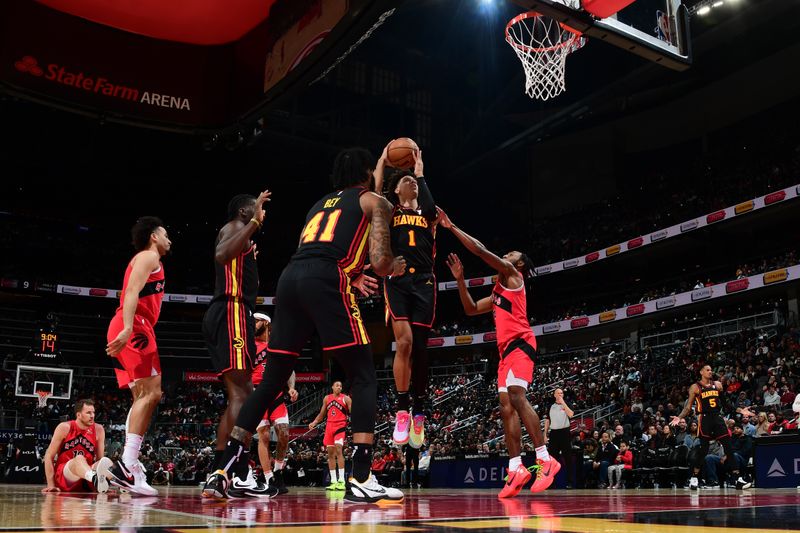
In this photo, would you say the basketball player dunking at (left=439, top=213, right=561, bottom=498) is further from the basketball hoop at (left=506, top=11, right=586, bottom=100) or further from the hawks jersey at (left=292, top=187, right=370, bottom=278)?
the basketball hoop at (left=506, top=11, right=586, bottom=100)

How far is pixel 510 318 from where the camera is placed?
688 cm

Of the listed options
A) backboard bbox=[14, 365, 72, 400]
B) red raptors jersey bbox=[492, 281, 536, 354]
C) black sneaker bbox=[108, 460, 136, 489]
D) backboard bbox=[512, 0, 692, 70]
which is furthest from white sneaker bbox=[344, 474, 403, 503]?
backboard bbox=[14, 365, 72, 400]

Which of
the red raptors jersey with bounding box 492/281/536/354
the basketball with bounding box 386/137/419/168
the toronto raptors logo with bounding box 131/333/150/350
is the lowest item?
the toronto raptors logo with bounding box 131/333/150/350

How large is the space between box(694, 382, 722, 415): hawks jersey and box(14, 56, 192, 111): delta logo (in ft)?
34.1

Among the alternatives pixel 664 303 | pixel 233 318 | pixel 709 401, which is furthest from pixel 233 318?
pixel 664 303

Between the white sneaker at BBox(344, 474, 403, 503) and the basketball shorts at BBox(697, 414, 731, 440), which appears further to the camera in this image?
the basketball shorts at BBox(697, 414, 731, 440)

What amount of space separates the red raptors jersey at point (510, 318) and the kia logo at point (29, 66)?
434 centimetres

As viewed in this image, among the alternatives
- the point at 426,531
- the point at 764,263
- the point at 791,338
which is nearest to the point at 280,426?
the point at 426,531

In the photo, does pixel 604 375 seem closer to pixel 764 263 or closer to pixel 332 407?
pixel 764 263

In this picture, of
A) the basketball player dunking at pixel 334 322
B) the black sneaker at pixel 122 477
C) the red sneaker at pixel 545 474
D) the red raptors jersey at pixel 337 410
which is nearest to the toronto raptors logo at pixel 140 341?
the black sneaker at pixel 122 477

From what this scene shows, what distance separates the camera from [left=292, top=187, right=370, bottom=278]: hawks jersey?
419 cm

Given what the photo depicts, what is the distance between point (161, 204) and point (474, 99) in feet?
50.1

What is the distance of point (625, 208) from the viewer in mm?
30422

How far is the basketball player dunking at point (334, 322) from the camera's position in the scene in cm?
403
